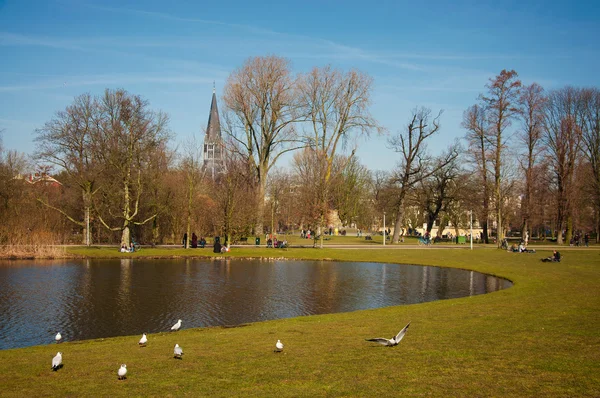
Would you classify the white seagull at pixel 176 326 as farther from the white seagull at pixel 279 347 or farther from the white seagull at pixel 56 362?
the white seagull at pixel 56 362

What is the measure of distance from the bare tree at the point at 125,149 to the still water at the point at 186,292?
32.4 ft

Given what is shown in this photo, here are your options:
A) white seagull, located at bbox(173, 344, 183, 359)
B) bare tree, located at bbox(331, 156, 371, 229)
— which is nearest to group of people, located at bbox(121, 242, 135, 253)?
white seagull, located at bbox(173, 344, 183, 359)

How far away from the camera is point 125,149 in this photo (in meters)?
43.7

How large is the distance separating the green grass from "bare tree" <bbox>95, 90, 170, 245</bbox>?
1195 inches

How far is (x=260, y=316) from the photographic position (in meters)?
17.6

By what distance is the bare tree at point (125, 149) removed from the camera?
42438mm

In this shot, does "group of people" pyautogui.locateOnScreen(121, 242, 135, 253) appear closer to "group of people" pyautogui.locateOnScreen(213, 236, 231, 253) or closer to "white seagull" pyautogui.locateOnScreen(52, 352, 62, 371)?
"group of people" pyautogui.locateOnScreen(213, 236, 231, 253)

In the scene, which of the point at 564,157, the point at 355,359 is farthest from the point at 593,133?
the point at 355,359

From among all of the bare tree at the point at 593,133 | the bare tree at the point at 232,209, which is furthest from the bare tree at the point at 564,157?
the bare tree at the point at 232,209

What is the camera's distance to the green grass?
796 cm

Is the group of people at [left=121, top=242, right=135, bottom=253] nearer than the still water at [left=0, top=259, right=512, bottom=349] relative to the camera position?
No

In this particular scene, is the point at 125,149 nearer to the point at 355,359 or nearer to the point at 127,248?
the point at 127,248

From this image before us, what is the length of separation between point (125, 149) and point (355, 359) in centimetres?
3812

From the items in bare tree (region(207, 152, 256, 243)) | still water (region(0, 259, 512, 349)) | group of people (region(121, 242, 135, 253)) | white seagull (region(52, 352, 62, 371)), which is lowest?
still water (region(0, 259, 512, 349))
